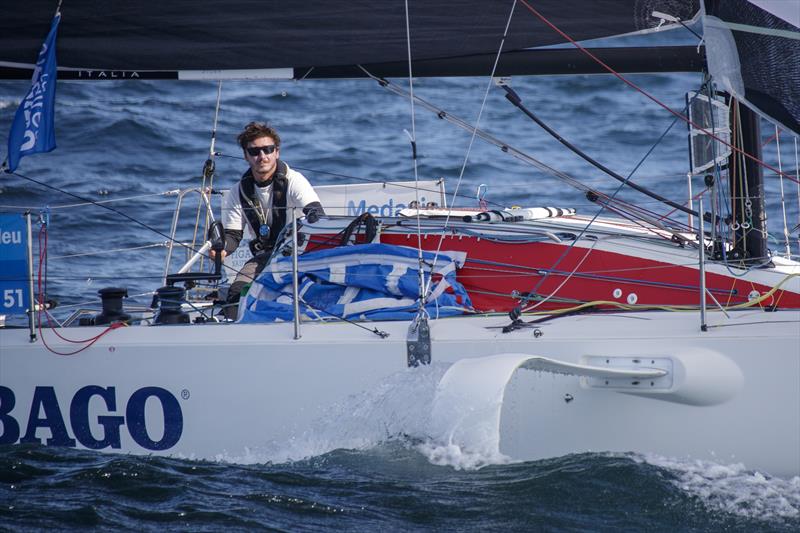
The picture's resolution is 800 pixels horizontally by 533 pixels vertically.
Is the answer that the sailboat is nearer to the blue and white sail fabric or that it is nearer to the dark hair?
the blue and white sail fabric

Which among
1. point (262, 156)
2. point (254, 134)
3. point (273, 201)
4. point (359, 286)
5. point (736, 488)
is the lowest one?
point (736, 488)

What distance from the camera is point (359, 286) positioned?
4438 mm

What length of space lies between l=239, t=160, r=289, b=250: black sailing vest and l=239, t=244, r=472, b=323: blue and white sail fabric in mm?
839

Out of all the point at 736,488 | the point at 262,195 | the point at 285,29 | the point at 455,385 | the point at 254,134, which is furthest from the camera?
the point at 262,195

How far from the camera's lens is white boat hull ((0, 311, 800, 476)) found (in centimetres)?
361

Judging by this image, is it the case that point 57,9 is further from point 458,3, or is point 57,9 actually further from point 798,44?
Result: point 798,44

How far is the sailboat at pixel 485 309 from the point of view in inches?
144

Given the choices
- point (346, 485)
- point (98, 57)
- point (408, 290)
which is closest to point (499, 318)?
point (408, 290)

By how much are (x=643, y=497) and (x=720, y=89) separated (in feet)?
6.49

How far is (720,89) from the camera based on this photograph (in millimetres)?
4691

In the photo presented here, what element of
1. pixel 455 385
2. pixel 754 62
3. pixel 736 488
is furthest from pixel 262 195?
pixel 736 488

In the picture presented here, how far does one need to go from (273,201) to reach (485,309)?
1.38 m

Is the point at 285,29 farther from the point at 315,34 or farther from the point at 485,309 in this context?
the point at 485,309

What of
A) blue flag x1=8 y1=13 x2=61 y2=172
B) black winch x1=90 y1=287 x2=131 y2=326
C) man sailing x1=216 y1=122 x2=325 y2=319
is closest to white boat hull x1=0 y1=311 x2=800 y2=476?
black winch x1=90 y1=287 x2=131 y2=326
